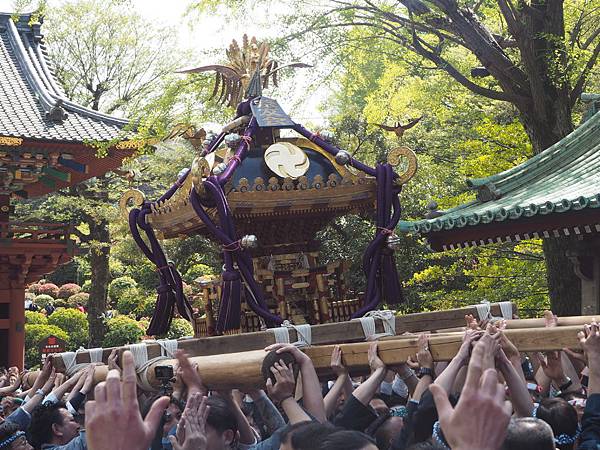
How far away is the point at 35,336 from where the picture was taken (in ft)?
69.3

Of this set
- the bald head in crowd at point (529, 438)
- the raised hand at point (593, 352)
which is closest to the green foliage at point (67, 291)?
the raised hand at point (593, 352)

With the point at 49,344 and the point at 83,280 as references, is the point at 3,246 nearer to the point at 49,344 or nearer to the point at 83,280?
the point at 49,344

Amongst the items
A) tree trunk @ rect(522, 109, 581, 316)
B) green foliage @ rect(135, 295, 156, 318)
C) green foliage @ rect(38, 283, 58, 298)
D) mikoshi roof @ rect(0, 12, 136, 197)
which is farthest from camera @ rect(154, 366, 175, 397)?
green foliage @ rect(38, 283, 58, 298)

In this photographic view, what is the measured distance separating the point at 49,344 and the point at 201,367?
13.3 meters

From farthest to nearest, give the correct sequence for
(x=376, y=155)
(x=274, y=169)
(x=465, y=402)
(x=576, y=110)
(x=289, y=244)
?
(x=376, y=155) < (x=576, y=110) < (x=289, y=244) < (x=274, y=169) < (x=465, y=402)

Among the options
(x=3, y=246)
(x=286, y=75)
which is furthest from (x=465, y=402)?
(x=3, y=246)

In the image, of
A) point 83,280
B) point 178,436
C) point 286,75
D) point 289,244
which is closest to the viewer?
point 178,436

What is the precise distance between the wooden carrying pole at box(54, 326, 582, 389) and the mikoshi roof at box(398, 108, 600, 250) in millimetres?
4255

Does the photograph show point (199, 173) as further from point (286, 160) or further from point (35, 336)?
point (35, 336)

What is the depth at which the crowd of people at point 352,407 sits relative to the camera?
194cm

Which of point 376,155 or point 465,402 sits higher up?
point 376,155

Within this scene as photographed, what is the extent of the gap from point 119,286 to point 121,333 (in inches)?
236

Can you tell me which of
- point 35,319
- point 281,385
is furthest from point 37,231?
point 281,385

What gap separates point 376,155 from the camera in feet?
58.8
